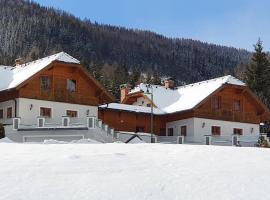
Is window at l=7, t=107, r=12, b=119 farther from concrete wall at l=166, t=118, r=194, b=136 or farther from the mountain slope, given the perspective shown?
the mountain slope

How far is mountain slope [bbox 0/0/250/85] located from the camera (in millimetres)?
163250

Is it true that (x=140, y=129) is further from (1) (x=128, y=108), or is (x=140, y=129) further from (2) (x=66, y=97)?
(2) (x=66, y=97)

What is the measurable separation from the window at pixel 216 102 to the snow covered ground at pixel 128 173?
2546 centimetres

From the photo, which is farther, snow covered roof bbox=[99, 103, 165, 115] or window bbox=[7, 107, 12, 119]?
snow covered roof bbox=[99, 103, 165, 115]

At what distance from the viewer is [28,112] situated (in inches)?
1489

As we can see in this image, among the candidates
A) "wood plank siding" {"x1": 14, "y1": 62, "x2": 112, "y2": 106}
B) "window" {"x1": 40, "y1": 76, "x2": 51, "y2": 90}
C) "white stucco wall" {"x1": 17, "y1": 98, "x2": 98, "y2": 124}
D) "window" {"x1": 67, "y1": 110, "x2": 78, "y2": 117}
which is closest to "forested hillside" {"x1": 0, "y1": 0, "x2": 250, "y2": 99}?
"wood plank siding" {"x1": 14, "y1": 62, "x2": 112, "y2": 106}

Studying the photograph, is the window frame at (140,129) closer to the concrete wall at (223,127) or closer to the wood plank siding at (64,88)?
the concrete wall at (223,127)

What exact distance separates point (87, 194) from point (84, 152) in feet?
20.4

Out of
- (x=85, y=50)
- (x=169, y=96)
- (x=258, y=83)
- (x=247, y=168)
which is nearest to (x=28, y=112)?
(x=169, y=96)

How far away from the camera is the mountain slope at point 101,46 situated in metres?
163

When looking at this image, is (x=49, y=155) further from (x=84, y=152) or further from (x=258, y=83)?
(x=258, y=83)

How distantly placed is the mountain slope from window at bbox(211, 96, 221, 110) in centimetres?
10740

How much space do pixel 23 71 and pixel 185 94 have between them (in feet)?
51.7

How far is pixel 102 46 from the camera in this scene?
184 metres
